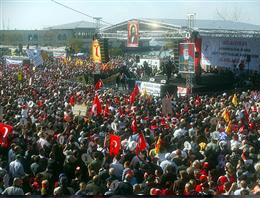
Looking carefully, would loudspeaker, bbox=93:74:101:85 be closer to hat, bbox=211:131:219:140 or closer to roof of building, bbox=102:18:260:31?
roof of building, bbox=102:18:260:31

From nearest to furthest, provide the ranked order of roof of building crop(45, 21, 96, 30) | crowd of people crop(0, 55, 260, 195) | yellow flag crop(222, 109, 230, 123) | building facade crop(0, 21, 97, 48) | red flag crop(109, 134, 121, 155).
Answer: crowd of people crop(0, 55, 260, 195), red flag crop(109, 134, 121, 155), yellow flag crop(222, 109, 230, 123), roof of building crop(45, 21, 96, 30), building facade crop(0, 21, 97, 48)

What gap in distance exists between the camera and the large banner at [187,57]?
21.1 metres

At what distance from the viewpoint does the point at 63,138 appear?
1018 centimetres

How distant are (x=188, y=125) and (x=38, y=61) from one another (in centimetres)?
1545

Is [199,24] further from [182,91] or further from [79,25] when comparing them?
[79,25]

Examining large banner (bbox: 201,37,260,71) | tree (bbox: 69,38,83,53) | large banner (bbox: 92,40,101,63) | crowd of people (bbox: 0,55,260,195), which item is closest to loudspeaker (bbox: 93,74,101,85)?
large banner (bbox: 92,40,101,63)

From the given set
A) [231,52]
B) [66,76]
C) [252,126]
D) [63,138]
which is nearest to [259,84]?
[231,52]

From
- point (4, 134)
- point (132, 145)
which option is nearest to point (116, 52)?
point (4, 134)

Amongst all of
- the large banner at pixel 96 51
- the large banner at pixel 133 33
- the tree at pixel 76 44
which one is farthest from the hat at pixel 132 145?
the tree at pixel 76 44

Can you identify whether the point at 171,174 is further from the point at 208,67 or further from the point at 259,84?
the point at 208,67

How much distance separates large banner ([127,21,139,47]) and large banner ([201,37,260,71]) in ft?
22.2

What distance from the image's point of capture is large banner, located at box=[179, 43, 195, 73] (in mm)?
21078

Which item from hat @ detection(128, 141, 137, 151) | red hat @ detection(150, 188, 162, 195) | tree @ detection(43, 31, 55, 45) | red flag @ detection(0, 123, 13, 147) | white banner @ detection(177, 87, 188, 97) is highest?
tree @ detection(43, 31, 55, 45)

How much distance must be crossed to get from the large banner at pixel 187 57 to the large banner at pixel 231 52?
27.6 ft
